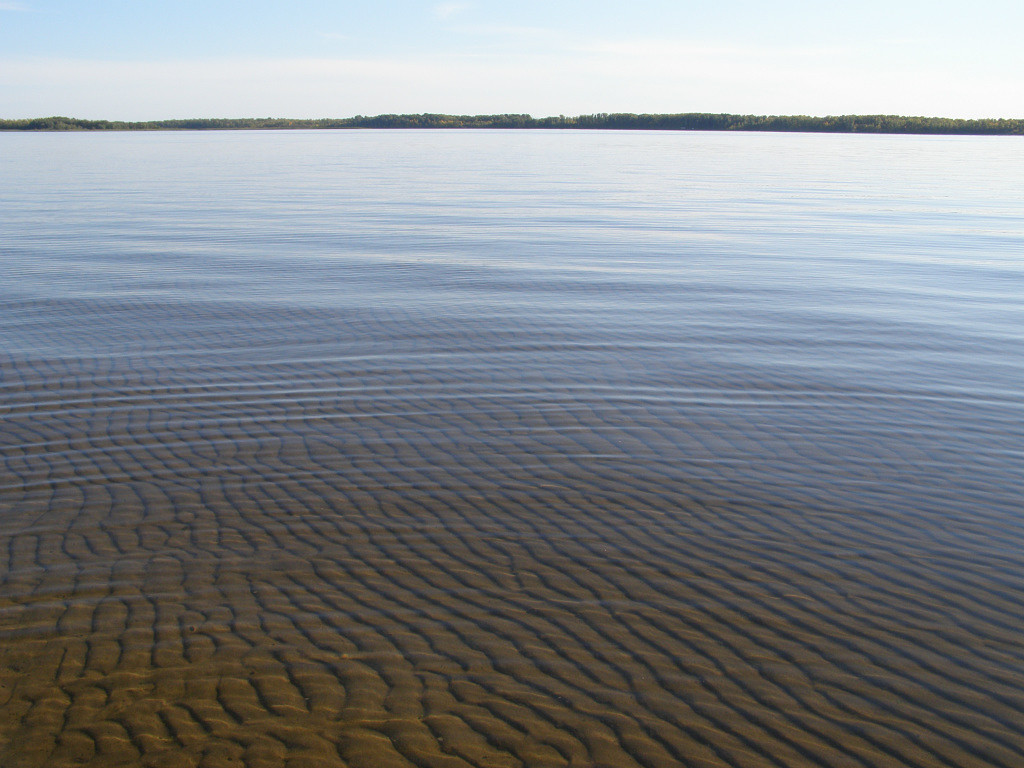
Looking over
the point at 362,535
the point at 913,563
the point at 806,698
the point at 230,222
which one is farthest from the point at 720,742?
the point at 230,222

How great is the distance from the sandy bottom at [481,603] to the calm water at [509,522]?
2 cm

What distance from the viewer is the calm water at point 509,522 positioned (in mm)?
4496

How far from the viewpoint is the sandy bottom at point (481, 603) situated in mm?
4375

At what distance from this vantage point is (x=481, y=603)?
5547mm

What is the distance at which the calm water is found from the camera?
177 inches

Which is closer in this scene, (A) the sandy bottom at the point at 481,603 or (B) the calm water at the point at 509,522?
(A) the sandy bottom at the point at 481,603

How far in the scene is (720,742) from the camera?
4.33m

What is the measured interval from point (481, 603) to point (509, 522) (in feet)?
3.85

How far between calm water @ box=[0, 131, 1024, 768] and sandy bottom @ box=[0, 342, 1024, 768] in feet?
0.08

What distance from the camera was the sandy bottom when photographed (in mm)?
4375

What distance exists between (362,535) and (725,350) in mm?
6757

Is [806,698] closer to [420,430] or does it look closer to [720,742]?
[720,742]

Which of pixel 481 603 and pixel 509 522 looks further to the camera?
pixel 509 522

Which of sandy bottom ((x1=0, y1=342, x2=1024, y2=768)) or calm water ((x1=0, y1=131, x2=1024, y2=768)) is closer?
sandy bottom ((x1=0, y1=342, x2=1024, y2=768))
